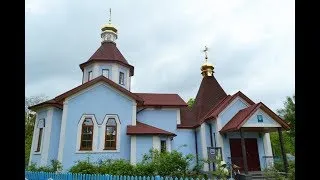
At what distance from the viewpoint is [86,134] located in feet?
52.6

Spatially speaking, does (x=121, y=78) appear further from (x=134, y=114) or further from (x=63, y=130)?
(x=63, y=130)

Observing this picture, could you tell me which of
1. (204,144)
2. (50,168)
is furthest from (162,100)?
(50,168)

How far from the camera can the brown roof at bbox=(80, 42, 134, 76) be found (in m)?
21.9

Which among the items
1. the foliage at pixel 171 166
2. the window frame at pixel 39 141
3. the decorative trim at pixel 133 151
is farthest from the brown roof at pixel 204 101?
the window frame at pixel 39 141

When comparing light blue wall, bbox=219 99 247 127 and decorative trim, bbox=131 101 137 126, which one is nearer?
decorative trim, bbox=131 101 137 126

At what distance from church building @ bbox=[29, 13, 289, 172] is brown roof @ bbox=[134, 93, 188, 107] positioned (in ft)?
0.31

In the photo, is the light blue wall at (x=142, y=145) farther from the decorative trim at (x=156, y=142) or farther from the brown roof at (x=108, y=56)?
the brown roof at (x=108, y=56)

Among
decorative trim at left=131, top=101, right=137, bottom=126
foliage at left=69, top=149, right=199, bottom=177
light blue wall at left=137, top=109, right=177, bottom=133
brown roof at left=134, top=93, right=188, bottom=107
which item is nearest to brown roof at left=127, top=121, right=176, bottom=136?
decorative trim at left=131, top=101, right=137, bottom=126

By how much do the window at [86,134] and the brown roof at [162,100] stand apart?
4.52 metres

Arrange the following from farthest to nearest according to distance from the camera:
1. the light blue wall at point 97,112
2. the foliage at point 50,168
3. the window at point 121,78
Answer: the window at point 121,78 → the light blue wall at point 97,112 → the foliage at point 50,168

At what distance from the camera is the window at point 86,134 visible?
51.8 feet

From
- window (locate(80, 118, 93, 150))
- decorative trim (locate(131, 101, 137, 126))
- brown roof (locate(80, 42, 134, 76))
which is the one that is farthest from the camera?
brown roof (locate(80, 42, 134, 76))

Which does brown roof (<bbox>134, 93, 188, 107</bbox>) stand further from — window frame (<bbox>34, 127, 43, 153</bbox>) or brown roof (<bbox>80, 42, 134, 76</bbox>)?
window frame (<bbox>34, 127, 43, 153</bbox>)
